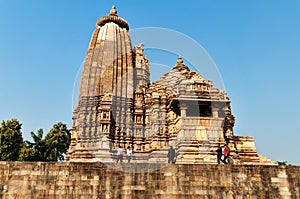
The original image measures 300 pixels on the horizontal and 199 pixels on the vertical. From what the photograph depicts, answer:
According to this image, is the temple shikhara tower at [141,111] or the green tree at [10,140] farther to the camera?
the green tree at [10,140]

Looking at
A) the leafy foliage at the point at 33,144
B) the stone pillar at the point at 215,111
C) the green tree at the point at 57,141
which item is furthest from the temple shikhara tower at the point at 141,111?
the green tree at the point at 57,141

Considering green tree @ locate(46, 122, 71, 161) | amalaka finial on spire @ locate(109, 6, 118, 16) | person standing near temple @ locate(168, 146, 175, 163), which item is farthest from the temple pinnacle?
person standing near temple @ locate(168, 146, 175, 163)

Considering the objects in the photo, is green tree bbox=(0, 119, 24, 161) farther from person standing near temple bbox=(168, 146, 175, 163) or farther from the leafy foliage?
person standing near temple bbox=(168, 146, 175, 163)

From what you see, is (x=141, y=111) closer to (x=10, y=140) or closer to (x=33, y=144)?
(x=10, y=140)

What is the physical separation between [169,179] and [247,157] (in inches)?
438

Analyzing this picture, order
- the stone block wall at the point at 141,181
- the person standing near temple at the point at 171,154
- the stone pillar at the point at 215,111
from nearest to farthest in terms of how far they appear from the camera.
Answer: the stone block wall at the point at 141,181, the person standing near temple at the point at 171,154, the stone pillar at the point at 215,111

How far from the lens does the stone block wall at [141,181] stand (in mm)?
11078

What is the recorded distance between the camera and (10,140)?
26453 millimetres

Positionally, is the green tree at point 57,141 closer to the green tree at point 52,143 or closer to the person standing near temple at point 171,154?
the green tree at point 52,143

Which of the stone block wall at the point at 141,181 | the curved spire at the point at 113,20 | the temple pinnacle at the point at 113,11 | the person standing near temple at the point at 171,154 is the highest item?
the temple pinnacle at the point at 113,11

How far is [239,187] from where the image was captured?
11.5 meters

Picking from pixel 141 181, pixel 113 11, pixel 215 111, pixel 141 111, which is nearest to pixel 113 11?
pixel 113 11

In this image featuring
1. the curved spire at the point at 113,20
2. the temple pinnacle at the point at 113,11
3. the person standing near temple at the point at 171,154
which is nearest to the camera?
the person standing near temple at the point at 171,154

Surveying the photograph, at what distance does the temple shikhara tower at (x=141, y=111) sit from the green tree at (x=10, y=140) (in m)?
5.62
